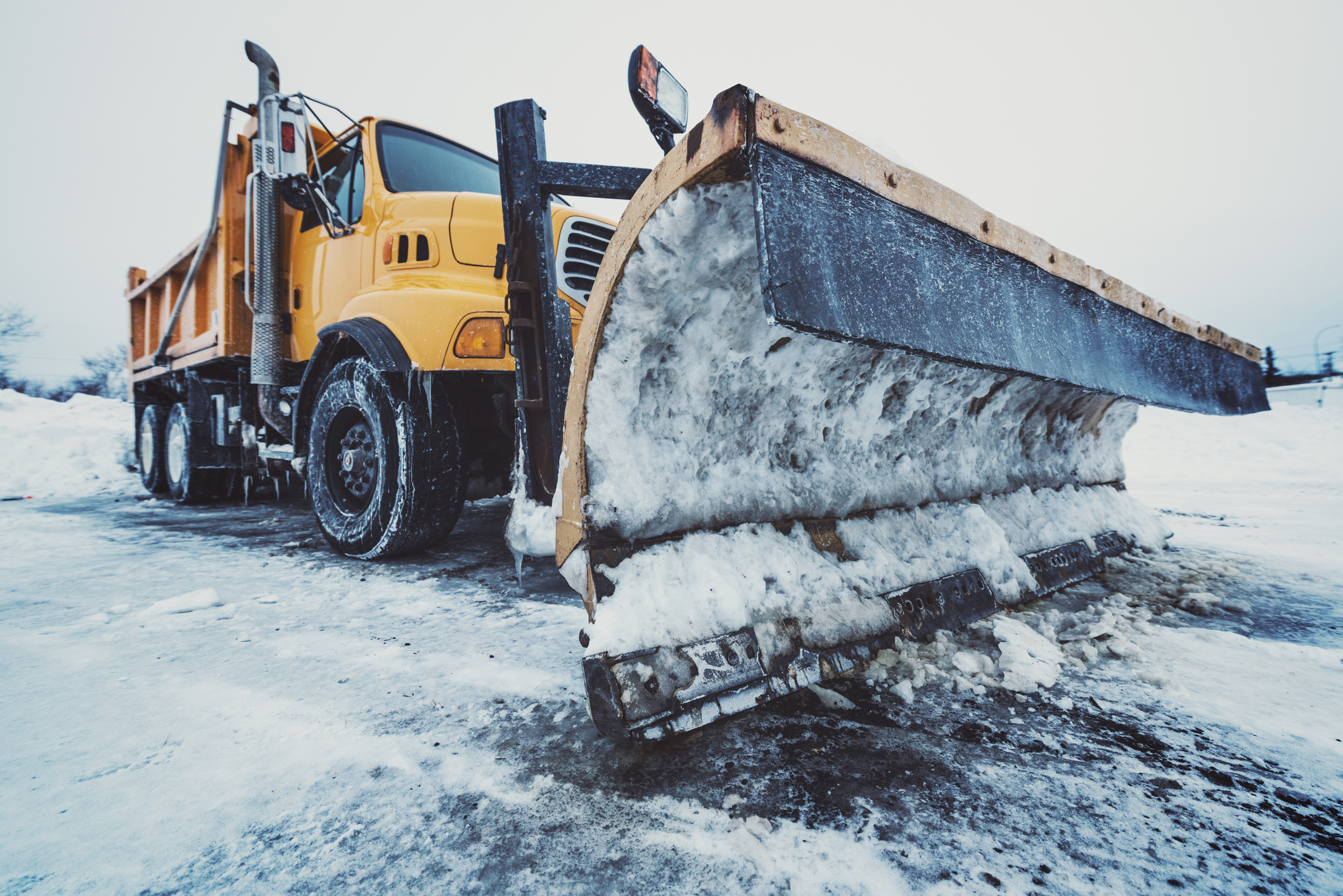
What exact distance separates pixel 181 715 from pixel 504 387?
183cm

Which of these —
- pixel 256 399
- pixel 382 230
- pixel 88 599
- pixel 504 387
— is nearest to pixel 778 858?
pixel 504 387

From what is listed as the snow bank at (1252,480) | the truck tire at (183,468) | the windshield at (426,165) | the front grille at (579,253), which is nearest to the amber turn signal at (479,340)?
the front grille at (579,253)

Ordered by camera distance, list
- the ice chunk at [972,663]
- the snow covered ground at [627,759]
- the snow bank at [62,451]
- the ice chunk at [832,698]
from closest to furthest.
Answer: the snow covered ground at [627,759] → the ice chunk at [832,698] → the ice chunk at [972,663] → the snow bank at [62,451]

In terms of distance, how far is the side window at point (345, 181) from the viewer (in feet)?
11.9

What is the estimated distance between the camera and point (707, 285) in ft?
4.66

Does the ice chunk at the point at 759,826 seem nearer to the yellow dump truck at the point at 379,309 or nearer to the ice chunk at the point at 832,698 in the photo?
the ice chunk at the point at 832,698

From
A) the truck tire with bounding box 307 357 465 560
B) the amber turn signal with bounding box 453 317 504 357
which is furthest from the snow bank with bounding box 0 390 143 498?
the amber turn signal with bounding box 453 317 504 357

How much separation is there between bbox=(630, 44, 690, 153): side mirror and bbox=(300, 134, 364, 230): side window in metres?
2.44

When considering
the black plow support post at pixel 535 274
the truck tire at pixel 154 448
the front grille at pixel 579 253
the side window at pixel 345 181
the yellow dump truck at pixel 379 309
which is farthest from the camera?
the truck tire at pixel 154 448

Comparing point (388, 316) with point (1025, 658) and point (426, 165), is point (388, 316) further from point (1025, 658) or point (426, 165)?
point (1025, 658)

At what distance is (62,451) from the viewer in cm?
833

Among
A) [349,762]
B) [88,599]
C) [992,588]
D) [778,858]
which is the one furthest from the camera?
[88,599]

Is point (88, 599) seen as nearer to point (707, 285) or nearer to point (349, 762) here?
point (349, 762)

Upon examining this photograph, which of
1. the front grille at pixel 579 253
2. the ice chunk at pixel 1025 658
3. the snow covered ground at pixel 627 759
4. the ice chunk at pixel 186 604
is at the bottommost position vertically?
the snow covered ground at pixel 627 759
